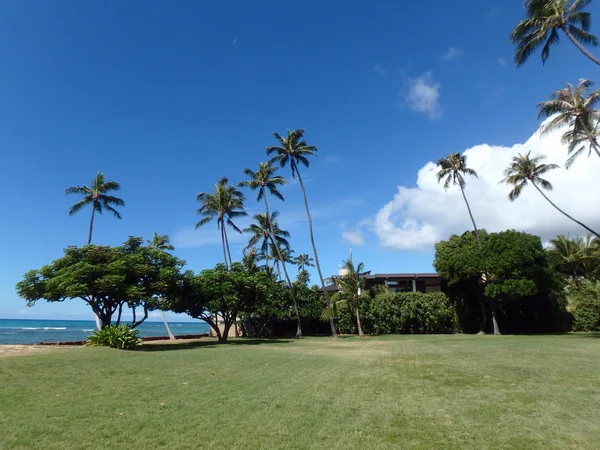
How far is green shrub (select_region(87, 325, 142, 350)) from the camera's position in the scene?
63.3 feet

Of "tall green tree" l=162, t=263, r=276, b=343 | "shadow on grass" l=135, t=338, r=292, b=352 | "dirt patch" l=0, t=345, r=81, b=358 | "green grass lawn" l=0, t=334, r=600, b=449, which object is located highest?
"tall green tree" l=162, t=263, r=276, b=343

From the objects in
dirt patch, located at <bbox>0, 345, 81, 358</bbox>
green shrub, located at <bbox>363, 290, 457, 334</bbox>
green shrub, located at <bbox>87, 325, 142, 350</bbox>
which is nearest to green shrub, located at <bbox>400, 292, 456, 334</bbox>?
green shrub, located at <bbox>363, 290, 457, 334</bbox>

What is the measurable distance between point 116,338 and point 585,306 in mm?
35098

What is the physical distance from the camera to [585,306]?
3108 centimetres

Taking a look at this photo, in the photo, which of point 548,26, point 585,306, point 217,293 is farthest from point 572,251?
point 217,293

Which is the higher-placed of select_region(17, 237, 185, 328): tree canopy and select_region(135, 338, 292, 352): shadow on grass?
select_region(17, 237, 185, 328): tree canopy

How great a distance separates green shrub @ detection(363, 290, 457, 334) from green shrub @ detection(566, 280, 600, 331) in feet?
31.6

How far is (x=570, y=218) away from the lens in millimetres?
27234

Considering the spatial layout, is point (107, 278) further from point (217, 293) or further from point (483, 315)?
point (483, 315)

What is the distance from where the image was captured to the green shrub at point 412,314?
33500 millimetres

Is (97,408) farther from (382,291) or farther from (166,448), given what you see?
(382,291)

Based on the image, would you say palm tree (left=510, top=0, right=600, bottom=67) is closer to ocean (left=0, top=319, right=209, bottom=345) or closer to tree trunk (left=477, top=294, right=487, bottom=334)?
tree trunk (left=477, top=294, right=487, bottom=334)

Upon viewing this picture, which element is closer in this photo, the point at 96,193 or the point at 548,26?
the point at 548,26

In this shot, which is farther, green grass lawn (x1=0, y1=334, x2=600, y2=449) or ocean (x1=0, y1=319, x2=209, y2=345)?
ocean (x1=0, y1=319, x2=209, y2=345)
